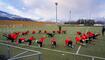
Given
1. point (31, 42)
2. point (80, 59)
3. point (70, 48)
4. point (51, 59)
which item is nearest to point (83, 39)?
point (70, 48)

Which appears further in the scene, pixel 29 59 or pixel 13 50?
pixel 13 50

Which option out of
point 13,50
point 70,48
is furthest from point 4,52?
point 70,48

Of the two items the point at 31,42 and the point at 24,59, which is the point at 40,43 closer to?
the point at 31,42

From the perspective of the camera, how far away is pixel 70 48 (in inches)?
831

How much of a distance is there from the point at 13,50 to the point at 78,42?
14.4m

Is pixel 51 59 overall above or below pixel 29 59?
below

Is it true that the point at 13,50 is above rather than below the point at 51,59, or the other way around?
above

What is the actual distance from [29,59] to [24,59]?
0.25m

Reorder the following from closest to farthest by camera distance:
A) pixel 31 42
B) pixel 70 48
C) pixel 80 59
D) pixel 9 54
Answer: pixel 80 59 < pixel 9 54 < pixel 70 48 < pixel 31 42

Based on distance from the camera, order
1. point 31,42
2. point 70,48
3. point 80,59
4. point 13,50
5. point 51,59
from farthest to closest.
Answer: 1. point 31,42
2. point 70,48
3. point 51,59
4. point 13,50
5. point 80,59

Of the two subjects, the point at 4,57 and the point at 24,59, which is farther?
the point at 4,57

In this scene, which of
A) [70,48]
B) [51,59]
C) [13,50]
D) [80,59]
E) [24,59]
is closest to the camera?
[24,59]

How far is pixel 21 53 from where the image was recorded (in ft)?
31.2

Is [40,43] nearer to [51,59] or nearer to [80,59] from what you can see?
[51,59]
